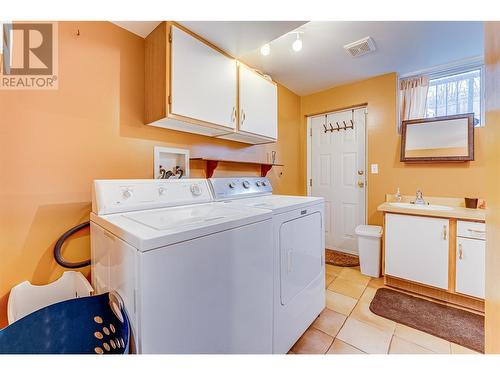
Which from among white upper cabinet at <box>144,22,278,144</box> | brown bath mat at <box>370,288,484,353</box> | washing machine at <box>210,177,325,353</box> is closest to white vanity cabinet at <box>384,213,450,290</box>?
brown bath mat at <box>370,288,484,353</box>

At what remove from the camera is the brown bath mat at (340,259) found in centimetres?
278

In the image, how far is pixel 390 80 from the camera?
254cm

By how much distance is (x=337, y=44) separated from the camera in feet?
6.56

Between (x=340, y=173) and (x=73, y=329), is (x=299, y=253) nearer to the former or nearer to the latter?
(x=73, y=329)

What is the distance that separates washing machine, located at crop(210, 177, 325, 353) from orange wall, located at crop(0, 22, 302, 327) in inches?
28.6

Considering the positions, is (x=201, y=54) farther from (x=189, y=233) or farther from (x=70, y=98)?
(x=189, y=233)

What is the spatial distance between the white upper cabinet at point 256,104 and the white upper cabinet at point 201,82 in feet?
0.36

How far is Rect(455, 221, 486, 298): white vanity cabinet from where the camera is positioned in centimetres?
→ 176

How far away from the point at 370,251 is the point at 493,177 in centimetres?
210

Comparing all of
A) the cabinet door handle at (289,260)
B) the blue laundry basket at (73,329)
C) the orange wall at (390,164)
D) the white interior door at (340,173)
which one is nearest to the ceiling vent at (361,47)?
the orange wall at (390,164)

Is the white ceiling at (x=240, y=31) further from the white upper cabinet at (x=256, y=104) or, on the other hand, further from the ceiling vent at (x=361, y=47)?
the ceiling vent at (x=361, y=47)

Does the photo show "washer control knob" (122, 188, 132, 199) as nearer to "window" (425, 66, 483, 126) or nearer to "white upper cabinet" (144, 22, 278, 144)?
"white upper cabinet" (144, 22, 278, 144)

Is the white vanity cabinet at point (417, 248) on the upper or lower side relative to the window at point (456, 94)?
lower
